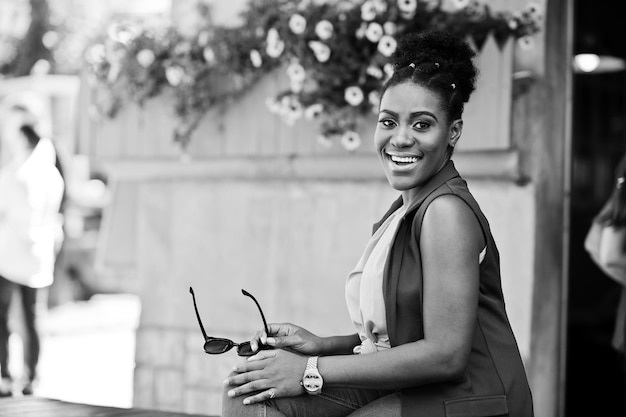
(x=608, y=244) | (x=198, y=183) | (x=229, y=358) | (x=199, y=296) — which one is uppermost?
(x=198, y=183)

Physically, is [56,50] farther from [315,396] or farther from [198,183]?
[315,396]

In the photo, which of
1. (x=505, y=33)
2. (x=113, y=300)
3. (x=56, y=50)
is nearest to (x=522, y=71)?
(x=505, y=33)

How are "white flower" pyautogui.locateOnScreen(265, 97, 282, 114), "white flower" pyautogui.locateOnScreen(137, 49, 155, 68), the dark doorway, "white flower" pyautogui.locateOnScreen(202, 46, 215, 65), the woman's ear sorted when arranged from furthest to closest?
the dark doorway < "white flower" pyautogui.locateOnScreen(137, 49, 155, 68) < "white flower" pyautogui.locateOnScreen(202, 46, 215, 65) < "white flower" pyautogui.locateOnScreen(265, 97, 282, 114) < the woman's ear

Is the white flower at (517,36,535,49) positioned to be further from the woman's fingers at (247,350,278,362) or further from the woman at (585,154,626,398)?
the woman's fingers at (247,350,278,362)

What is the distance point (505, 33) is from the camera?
10.5 feet

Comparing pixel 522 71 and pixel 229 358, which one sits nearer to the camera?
pixel 522 71

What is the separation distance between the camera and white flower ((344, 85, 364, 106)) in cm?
332

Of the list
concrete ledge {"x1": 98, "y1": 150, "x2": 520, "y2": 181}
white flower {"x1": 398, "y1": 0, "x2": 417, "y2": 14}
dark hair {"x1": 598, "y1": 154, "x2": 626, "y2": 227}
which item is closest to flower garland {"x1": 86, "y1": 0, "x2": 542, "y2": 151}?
white flower {"x1": 398, "y1": 0, "x2": 417, "y2": 14}

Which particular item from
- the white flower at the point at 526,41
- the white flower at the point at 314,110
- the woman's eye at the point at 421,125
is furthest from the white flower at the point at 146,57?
the woman's eye at the point at 421,125

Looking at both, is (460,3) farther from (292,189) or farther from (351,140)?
(292,189)

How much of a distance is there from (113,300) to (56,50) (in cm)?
493

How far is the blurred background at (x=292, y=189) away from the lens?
3.32 meters

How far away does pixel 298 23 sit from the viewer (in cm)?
341

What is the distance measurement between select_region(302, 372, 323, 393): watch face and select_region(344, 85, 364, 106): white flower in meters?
1.70
